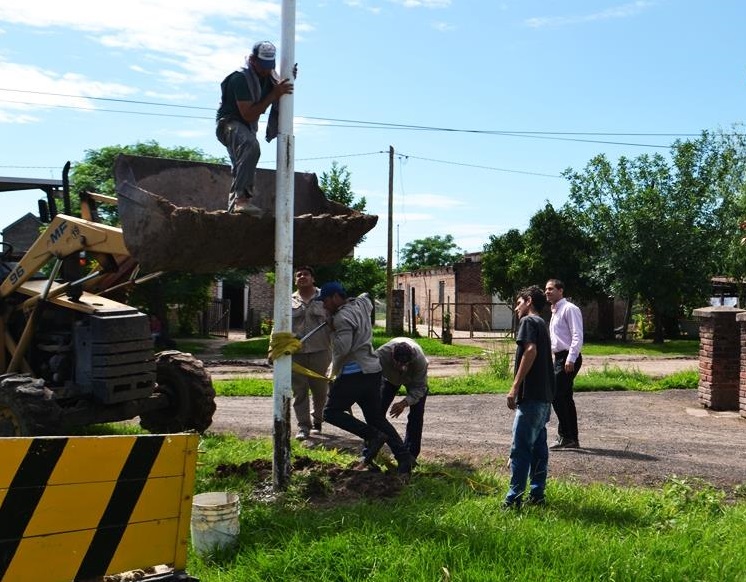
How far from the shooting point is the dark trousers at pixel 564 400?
847 cm

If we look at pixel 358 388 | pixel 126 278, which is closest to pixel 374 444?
pixel 358 388

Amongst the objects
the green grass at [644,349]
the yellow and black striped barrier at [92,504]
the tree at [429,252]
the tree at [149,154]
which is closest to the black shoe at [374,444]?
the yellow and black striped barrier at [92,504]

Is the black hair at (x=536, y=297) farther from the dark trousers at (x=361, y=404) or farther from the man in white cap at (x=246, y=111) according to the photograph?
the man in white cap at (x=246, y=111)

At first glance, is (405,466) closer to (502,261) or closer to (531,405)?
(531,405)

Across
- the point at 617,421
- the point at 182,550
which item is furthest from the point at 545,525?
the point at 617,421

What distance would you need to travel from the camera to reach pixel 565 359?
8.60m

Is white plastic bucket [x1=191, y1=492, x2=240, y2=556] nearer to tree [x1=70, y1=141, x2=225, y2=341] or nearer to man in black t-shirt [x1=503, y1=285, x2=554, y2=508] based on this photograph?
man in black t-shirt [x1=503, y1=285, x2=554, y2=508]

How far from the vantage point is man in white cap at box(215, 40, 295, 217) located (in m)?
5.96

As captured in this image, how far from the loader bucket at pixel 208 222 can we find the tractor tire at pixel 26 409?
180 centimetres

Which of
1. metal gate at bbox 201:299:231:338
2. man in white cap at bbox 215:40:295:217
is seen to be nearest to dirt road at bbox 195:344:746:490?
man in white cap at bbox 215:40:295:217

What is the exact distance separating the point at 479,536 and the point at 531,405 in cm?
135

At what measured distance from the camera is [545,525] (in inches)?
210

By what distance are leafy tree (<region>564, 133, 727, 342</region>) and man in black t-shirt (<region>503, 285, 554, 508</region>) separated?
969 inches

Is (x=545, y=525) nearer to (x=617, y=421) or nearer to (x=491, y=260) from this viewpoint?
(x=617, y=421)
